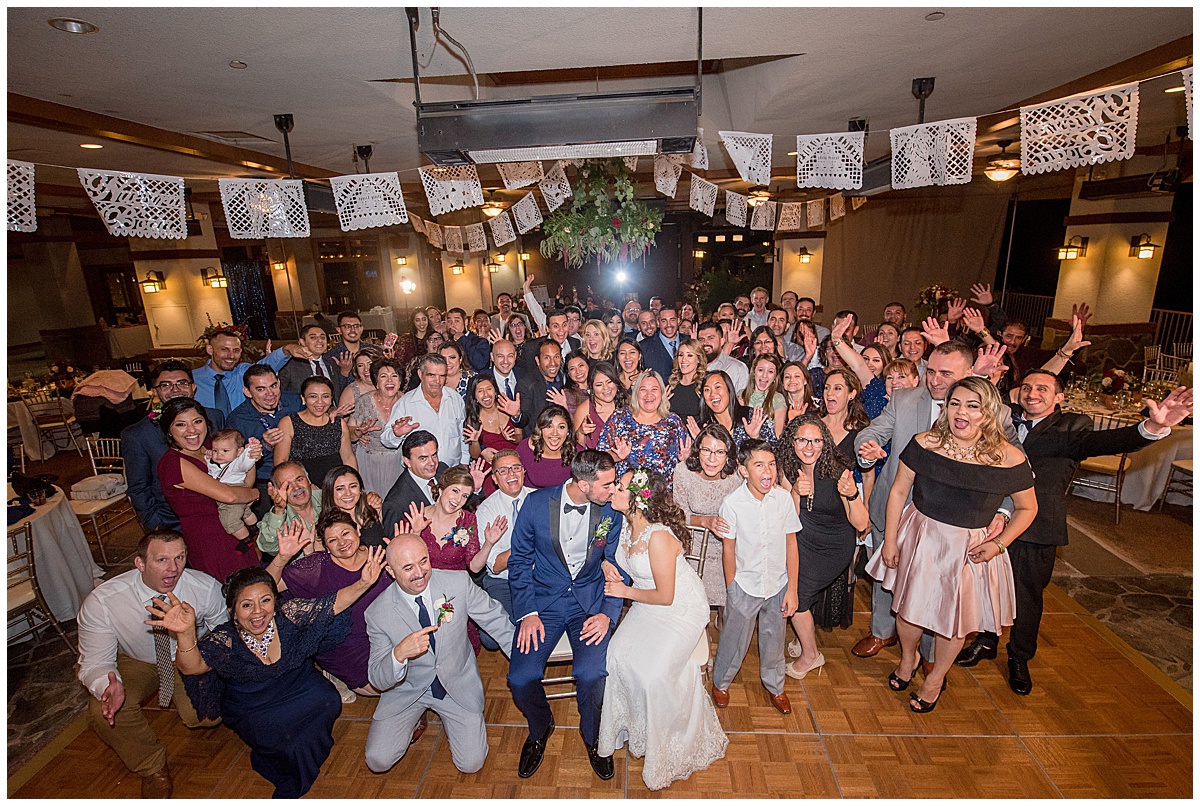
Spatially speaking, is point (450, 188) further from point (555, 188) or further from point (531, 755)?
point (531, 755)

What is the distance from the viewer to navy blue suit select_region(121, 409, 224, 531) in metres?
3.33

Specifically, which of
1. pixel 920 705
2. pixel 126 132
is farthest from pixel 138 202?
pixel 920 705

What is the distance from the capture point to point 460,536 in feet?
9.95

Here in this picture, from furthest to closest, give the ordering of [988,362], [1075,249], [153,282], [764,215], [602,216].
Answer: [153,282] → [1075,249] → [764,215] → [602,216] → [988,362]

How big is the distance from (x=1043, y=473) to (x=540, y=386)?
11.0ft

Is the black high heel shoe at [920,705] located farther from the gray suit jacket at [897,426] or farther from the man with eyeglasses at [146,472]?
the man with eyeglasses at [146,472]

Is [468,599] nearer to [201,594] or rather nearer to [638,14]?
[201,594]

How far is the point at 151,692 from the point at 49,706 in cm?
116

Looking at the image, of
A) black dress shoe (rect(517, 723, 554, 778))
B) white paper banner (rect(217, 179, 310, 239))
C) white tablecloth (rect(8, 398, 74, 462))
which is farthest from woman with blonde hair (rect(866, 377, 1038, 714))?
white tablecloth (rect(8, 398, 74, 462))

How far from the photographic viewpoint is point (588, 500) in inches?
113

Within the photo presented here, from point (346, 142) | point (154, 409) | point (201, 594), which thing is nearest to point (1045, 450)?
point (201, 594)

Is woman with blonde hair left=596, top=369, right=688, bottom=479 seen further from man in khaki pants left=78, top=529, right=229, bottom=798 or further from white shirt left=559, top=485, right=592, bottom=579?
man in khaki pants left=78, top=529, right=229, bottom=798

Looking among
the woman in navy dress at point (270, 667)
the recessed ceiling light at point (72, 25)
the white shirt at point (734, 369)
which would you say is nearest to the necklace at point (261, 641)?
the woman in navy dress at point (270, 667)

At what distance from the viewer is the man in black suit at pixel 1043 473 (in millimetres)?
2877
